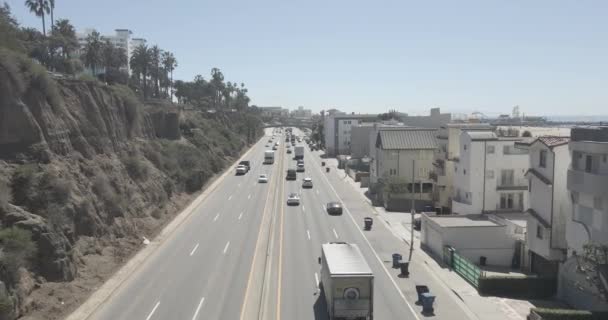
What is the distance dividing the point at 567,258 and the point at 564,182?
4.55 metres

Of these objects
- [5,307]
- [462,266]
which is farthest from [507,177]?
[5,307]

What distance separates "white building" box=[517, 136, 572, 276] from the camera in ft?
104

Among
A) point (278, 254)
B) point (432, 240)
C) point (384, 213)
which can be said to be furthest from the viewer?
point (384, 213)

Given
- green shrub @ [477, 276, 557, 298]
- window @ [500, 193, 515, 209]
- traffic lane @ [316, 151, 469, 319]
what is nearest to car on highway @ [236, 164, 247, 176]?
traffic lane @ [316, 151, 469, 319]

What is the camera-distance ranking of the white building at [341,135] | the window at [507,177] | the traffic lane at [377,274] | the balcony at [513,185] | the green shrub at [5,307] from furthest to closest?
the white building at [341,135] → the window at [507,177] → the balcony at [513,185] → the traffic lane at [377,274] → the green shrub at [5,307]

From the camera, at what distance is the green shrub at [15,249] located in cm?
2525

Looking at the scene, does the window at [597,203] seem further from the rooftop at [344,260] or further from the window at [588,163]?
the rooftop at [344,260]

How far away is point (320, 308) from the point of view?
2709cm

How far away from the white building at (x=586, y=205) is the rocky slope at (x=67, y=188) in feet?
85.6

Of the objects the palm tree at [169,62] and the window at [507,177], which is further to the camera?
the palm tree at [169,62]

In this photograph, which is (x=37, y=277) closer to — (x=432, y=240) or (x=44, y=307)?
(x=44, y=307)

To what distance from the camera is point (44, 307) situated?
86.2 ft

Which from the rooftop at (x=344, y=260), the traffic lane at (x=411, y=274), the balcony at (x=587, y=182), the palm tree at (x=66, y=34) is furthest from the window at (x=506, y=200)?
the palm tree at (x=66, y=34)

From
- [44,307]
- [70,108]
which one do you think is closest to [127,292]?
[44,307]
